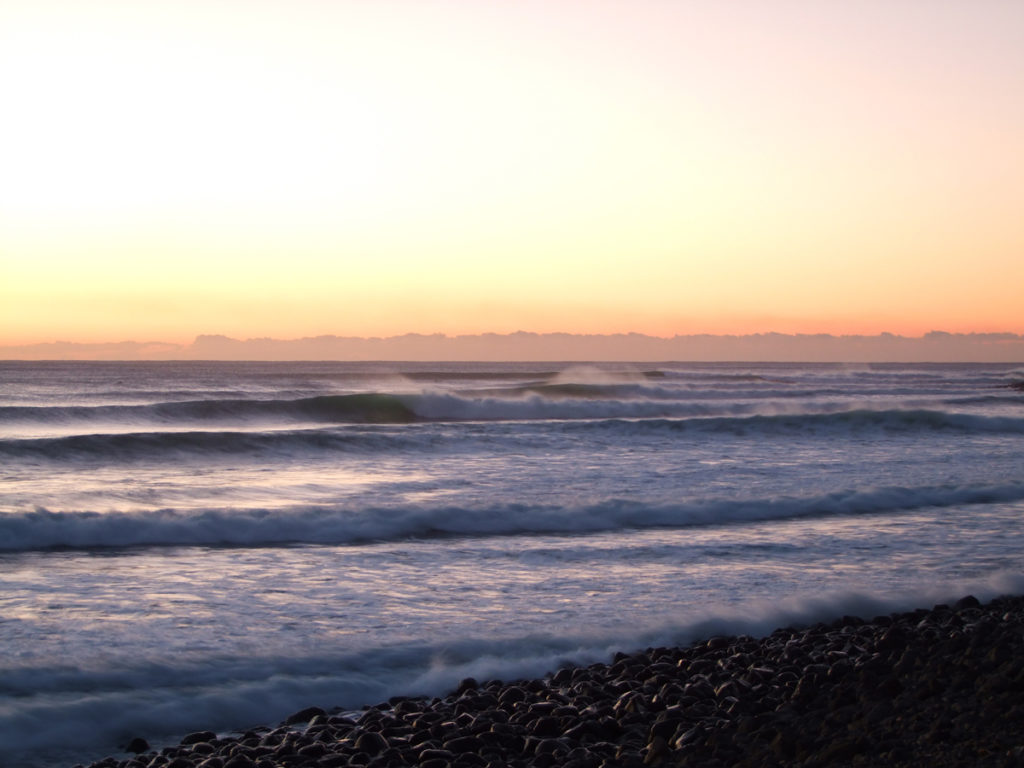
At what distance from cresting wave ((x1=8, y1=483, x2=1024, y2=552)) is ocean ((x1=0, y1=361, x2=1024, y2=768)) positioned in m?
0.05

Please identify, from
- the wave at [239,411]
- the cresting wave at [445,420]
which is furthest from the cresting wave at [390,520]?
the wave at [239,411]

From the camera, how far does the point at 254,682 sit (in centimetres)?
605

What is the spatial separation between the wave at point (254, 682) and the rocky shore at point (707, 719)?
0.83ft

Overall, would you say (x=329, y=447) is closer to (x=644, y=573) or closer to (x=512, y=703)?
(x=644, y=573)

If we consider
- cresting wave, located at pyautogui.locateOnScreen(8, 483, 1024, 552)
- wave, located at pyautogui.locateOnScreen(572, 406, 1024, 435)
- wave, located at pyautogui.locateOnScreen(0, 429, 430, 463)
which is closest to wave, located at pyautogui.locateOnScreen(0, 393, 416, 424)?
wave, located at pyautogui.locateOnScreen(0, 429, 430, 463)

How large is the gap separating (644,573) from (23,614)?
19.2 feet

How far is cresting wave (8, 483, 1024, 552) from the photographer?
10.9 metres

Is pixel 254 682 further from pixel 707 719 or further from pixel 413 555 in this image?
pixel 413 555

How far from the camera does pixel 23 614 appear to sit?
7.38 metres

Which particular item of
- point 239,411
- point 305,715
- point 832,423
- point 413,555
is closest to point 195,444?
point 239,411

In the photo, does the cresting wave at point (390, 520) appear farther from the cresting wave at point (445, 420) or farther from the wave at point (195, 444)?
the cresting wave at point (445, 420)

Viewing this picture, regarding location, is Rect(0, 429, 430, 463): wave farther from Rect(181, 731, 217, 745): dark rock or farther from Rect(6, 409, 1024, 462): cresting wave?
Rect(181, 731, 217, 745): dark rock

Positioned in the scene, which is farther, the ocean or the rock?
the ocean

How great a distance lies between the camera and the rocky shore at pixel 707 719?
4105 millimetres
